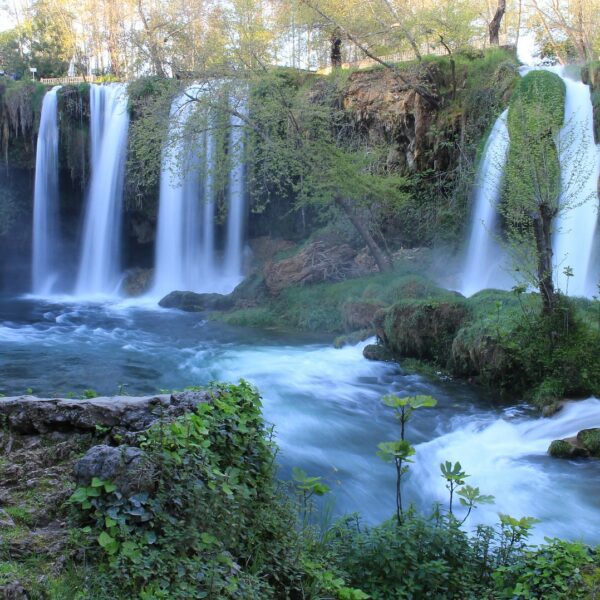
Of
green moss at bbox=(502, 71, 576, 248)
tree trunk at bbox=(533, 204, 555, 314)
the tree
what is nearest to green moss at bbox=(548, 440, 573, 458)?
the tree

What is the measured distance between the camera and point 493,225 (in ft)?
53.4

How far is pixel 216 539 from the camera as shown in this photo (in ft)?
11.4

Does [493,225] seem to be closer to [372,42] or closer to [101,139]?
[372,42]

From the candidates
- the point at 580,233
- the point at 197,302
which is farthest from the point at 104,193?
the point at 580,233

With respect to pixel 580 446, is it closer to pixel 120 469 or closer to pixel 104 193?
pixel 120 469

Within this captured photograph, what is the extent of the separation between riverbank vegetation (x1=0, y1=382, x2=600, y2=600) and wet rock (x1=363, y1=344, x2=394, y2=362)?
7.76 meters

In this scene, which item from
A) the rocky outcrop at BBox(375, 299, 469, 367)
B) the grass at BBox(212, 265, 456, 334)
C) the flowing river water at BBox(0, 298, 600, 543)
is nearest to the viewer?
the flowing river water at BBox(0, 298, 600, 543)

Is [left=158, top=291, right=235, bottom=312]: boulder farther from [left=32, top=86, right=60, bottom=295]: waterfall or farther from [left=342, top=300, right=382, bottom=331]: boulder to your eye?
[left=32, top=86, right=60, bottom=295]: waterfall

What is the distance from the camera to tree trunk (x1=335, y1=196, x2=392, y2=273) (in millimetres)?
16763

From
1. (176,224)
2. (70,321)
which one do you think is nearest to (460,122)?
(176,224)

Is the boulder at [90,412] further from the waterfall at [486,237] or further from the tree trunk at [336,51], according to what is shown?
the tree trunk at [336,51]

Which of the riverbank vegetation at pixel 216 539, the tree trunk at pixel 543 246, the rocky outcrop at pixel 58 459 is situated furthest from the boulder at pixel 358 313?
the rocky outcrop at pixel 58 459

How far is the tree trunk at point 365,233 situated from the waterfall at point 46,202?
11.5 metres

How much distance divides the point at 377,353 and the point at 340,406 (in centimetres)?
274
